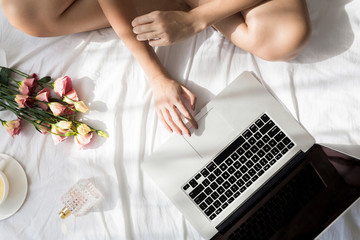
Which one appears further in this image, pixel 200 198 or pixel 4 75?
pixel 4 75

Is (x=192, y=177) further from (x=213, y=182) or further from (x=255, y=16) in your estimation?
(x=255, y=16)

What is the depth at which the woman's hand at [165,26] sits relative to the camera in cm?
87

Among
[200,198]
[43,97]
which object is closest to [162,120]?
[200,198]

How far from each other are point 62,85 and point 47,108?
0.08 metres

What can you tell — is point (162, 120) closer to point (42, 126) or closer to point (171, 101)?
point (171, 101)

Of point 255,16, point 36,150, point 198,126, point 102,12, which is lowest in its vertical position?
point 198,126

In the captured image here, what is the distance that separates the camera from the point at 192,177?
3.00 feet

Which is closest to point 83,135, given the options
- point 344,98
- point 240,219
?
point 240,219

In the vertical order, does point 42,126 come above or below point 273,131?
above

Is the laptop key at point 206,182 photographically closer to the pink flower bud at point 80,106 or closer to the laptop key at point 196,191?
the laptop key at point 196,191

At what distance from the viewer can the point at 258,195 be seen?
0.88 metres

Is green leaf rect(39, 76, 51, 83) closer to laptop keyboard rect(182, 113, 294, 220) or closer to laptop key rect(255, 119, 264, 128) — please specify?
laptop keyboard rect(182, 113, 294, 220)

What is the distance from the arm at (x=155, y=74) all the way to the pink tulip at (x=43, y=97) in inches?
10.0

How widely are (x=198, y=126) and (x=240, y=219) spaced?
0.25 meters
